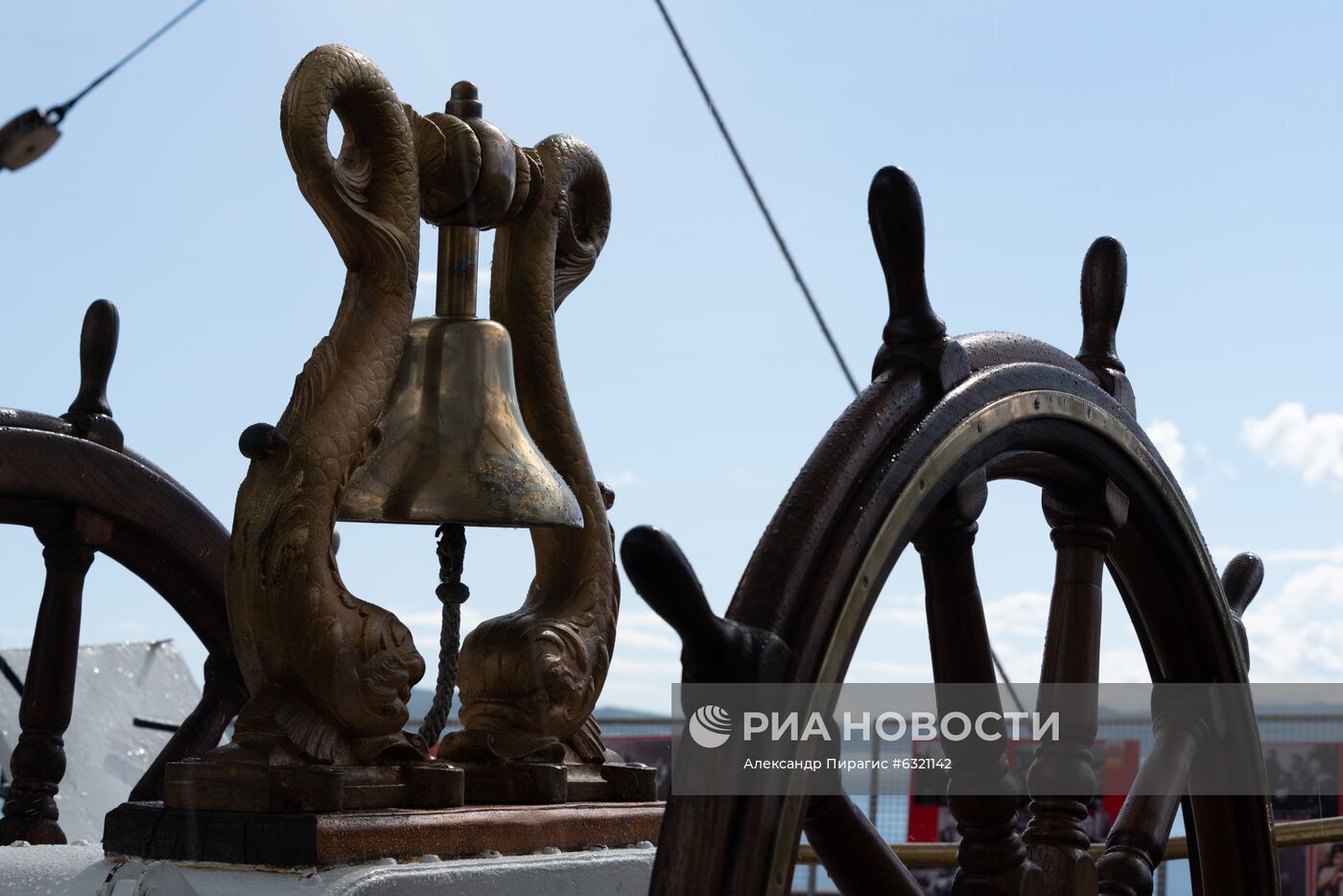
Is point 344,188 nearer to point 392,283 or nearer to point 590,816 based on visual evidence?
point 392,283

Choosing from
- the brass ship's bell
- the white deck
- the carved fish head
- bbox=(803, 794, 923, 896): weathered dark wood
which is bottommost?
bbox=(803, 794, 923, 896): weathered dark wood

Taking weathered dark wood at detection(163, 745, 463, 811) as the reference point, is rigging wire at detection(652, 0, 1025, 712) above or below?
above

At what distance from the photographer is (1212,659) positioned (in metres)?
1.49

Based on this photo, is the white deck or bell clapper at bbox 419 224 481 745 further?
bell clapper at bbox 419 224 481 745

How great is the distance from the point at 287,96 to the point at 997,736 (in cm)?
101

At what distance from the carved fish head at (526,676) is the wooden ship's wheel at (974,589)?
0.64 meters

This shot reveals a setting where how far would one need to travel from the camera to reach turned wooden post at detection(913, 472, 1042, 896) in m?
1.18

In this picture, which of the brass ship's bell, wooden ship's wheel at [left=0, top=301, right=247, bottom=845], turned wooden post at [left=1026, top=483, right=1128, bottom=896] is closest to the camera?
turned wooden post at [left=1026, top=483, right=1128, bottom=896]

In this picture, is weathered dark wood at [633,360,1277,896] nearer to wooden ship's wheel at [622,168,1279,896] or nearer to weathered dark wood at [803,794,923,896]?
wooden ship's wheel at [622,168,1279,896]

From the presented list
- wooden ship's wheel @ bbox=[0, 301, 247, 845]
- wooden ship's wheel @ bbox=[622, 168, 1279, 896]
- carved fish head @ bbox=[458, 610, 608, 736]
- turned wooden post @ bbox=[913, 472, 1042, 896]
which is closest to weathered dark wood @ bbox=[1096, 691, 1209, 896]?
wooden ship's wheel @ bbox=[622, 168, 1279, 896]

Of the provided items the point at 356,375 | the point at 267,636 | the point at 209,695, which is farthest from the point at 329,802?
the point at 209,695

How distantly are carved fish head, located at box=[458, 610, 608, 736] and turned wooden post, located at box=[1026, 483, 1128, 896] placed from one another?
646 mm

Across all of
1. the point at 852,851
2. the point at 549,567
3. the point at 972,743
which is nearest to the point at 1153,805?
the point at 972,743

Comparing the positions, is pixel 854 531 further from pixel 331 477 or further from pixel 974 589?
pixel 331 477
